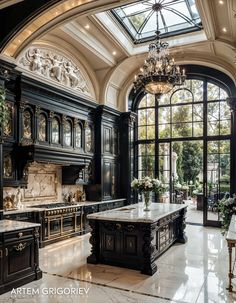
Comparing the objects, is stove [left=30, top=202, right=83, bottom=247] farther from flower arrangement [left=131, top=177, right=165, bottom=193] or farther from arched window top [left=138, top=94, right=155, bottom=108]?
arched window top [left=138, top=94, right=155, bottom=108]

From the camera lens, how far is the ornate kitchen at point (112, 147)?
4316 millimetres

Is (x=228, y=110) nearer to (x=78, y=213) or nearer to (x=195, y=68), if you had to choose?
(x=195, y=68)

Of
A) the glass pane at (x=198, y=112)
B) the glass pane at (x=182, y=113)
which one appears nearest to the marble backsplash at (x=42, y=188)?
the glass pane at (x=182, y=113)

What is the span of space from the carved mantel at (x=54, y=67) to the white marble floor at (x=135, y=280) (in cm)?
417

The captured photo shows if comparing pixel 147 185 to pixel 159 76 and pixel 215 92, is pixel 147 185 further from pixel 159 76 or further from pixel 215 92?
pixel 215 92

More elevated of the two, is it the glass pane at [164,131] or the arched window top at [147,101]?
the arched window top at [147,101]

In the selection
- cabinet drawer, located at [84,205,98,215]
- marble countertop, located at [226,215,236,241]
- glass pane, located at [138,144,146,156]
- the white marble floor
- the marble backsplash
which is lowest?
the white marble floor

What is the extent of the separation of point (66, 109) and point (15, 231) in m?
4.40

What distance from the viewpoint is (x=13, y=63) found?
5.70 m

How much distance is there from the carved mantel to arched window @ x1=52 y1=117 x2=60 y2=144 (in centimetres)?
102

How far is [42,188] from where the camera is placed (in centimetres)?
744

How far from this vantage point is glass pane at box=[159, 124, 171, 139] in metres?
9.77

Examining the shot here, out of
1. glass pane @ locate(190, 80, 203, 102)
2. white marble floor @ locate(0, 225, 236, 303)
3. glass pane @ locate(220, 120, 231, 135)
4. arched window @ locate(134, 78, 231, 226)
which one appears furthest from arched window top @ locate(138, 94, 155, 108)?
white marble floor @ locate(0, 225, 236, 303)

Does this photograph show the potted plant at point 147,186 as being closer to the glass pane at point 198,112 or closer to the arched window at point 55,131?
the arched window at point 55,131
